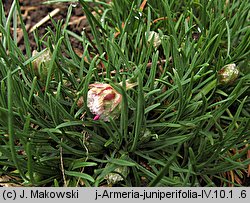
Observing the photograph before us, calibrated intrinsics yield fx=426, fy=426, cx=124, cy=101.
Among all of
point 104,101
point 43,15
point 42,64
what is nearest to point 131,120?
point 104,101

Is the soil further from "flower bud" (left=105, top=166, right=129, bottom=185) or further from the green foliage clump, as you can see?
"flower bud" (left=105, top=166, right=129, bottom=185)

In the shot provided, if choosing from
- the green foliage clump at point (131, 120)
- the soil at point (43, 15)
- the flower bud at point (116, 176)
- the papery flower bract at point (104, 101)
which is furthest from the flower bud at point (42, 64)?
the soil at point (43, 15)

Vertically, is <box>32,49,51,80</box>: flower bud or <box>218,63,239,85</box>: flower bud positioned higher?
<box>32,49,51,80</box>: flower bud

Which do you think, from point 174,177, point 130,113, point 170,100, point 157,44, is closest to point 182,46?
point 157,44

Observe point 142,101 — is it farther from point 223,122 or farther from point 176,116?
point 223,122

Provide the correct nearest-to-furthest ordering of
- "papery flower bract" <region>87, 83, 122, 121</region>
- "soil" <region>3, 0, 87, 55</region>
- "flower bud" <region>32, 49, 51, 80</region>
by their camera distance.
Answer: "papery flower bract" <region>87, 83, 122, 121</region>, "flower bud" <region>32, 49, 51, 80</region>, "soil" <region>3, 0, 87, 55</region>

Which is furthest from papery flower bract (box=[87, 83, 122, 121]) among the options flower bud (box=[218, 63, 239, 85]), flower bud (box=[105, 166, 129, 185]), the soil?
the soil
